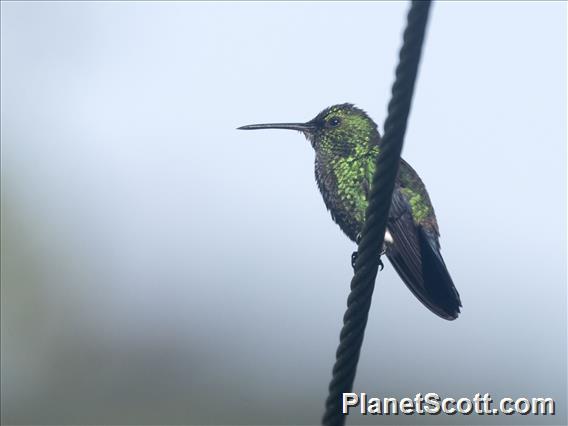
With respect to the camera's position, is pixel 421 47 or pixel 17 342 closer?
pixel 421 47

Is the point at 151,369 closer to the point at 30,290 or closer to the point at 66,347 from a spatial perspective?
the point at 66,347

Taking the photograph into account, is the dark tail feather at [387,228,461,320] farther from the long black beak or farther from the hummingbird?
the long black beak

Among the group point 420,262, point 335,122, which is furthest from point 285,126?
point 420,262

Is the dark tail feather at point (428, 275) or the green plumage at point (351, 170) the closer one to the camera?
the dark tail feather at point (428, 275)

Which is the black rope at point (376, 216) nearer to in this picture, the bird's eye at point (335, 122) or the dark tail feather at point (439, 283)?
the dark tail feather at point (439, 283)

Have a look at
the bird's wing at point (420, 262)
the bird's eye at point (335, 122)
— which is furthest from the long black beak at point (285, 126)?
the bird's wing at point (420, 262)

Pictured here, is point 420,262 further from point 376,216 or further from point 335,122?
point 376,216

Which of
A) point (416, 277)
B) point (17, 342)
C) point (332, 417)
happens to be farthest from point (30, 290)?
point (332, 417)
